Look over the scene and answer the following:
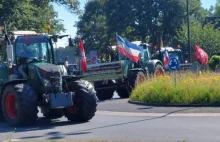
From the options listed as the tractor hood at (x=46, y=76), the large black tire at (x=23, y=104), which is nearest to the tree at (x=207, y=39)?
the tractor hood at (x=46, y=76)

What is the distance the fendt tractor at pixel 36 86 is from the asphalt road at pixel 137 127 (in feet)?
1.30

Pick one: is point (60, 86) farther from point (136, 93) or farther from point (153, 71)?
point (153, 71)

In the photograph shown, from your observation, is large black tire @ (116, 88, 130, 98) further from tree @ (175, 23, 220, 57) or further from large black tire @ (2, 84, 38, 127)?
tree @ (175, 23, 220, 57)

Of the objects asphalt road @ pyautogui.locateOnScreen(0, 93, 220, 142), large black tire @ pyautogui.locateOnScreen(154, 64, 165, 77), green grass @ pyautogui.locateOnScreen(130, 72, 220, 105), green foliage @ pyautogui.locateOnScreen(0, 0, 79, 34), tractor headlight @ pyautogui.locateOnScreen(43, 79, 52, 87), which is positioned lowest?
asphalt road @ pyautogui.locateOnScreen(0, 93, 220, 142)

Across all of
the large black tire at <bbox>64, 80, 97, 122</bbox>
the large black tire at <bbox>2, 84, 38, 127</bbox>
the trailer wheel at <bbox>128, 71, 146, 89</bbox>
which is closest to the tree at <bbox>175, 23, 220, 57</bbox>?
the trailer wheel at <bbox>128, 71, 146, 89</bbox>

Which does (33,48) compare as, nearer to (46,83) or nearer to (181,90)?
(46,83)

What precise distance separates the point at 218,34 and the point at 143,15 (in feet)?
31.0

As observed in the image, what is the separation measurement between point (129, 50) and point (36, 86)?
12.4m

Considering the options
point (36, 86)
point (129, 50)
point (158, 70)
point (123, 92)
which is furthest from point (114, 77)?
point (36, 86)

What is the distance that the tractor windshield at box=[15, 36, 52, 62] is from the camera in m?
19.0

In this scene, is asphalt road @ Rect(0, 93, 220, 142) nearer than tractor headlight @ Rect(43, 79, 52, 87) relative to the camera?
Yes

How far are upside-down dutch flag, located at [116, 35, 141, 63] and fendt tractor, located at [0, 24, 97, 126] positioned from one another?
36.1 ft

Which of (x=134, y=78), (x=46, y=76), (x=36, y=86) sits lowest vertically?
(x=134, y=78)

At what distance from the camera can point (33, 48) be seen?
63.1ft
